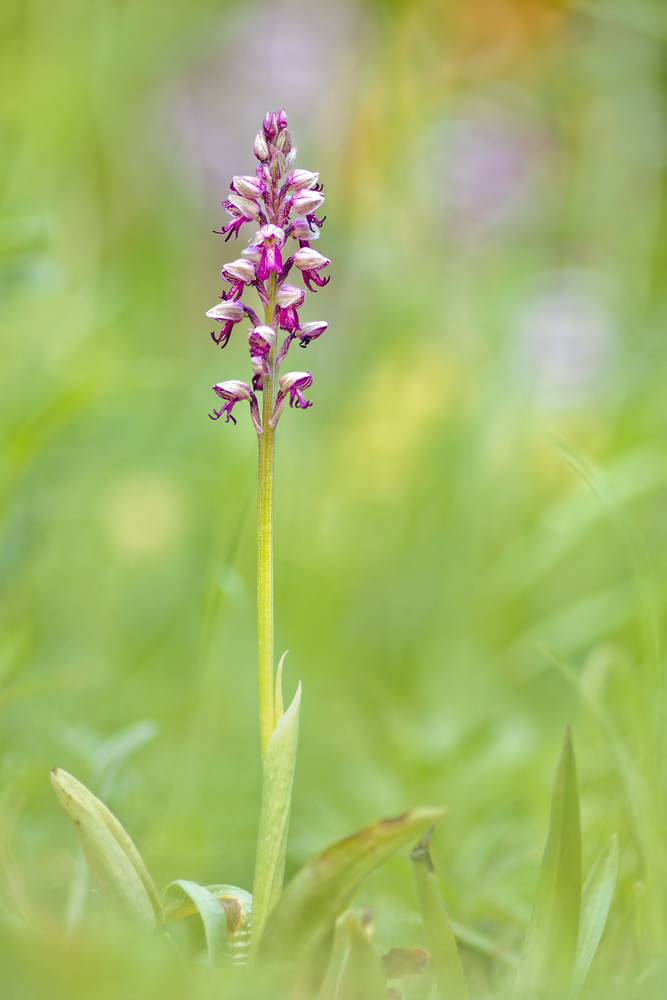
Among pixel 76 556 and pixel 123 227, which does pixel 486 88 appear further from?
pixel 76 556

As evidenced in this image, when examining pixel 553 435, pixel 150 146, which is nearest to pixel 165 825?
pixel 553 435

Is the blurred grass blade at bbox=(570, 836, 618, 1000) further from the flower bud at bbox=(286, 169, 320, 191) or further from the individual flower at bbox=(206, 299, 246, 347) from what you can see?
the flower bud at bbox=(286, 169, 320, 191)

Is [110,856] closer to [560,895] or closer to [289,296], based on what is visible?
[560,895]

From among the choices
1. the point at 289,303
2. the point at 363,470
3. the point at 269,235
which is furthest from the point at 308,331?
the point at 363,470

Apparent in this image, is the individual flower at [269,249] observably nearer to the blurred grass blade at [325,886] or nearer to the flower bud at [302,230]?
the flower bud at [302,230]

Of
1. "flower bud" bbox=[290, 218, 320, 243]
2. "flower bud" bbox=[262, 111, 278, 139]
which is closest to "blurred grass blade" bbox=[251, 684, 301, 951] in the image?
"flower bud" bbox=[290, 218, 320, 243]

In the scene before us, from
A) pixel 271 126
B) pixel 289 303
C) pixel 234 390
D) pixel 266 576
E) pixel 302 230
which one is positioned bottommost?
pixel 266 576

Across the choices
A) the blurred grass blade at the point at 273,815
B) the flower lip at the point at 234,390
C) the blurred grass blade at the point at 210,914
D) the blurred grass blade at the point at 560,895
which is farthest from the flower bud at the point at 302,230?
the blurred grass blade at the point at 210,914
